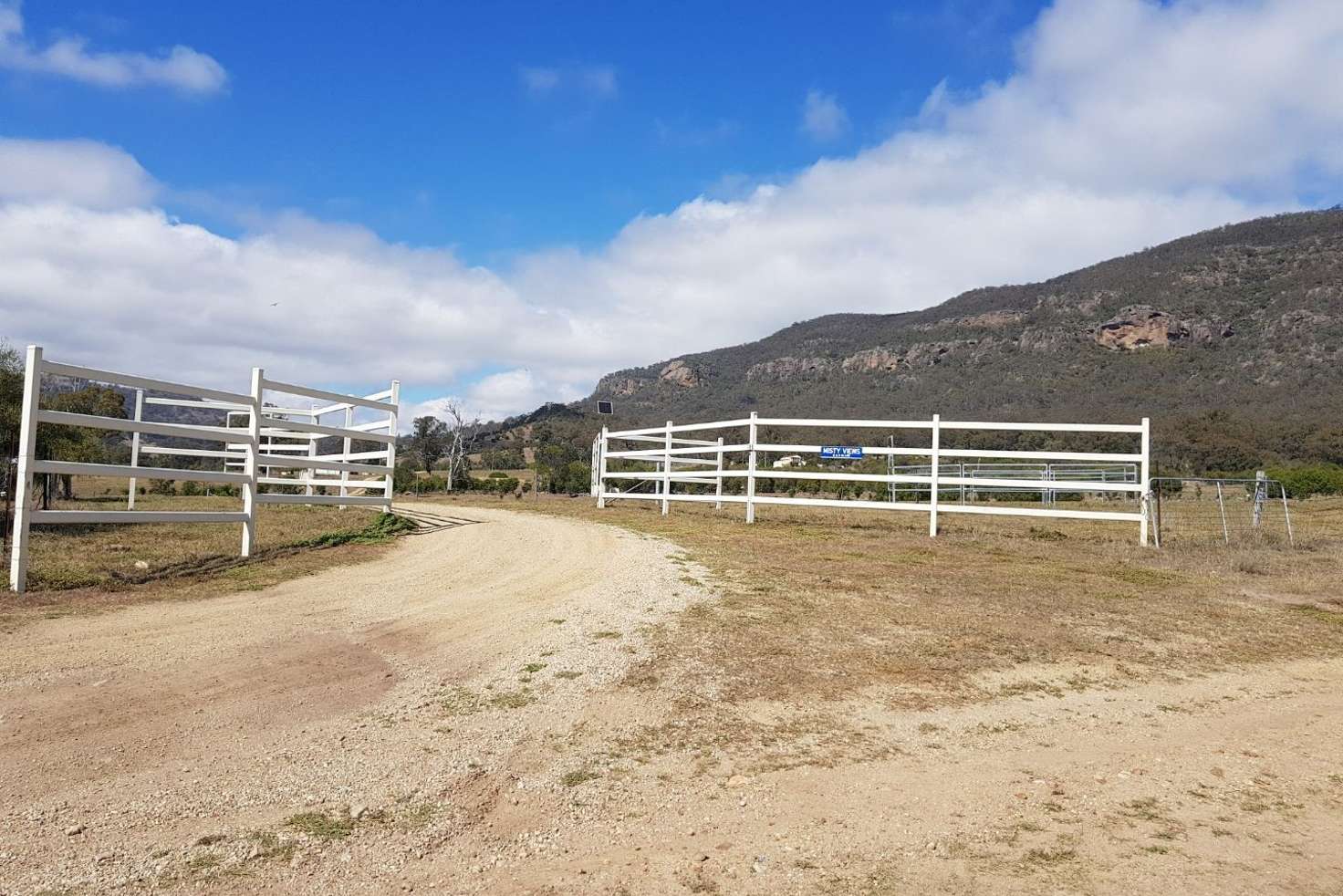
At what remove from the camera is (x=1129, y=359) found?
70500mm

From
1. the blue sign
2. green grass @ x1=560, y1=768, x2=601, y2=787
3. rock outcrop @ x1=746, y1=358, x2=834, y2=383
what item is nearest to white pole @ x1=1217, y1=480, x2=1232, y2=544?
the blue sign

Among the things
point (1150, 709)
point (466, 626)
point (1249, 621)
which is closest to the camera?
point (1150, 709)

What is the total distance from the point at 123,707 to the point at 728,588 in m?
5.25

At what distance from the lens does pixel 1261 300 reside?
73.0m

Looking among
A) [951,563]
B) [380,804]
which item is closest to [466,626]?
[380,804]

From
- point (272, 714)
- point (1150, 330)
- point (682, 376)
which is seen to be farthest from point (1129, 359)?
point (272, 714)

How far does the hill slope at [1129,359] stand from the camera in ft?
181

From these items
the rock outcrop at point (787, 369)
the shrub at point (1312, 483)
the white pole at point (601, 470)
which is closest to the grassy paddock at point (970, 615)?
the white pole at point (601, 470)

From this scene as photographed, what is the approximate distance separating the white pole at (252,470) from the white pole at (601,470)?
10336 mm

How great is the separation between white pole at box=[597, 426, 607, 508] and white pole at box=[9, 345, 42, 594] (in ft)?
42.4

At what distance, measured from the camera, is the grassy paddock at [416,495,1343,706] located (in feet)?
18.2

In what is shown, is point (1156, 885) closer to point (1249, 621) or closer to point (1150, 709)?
point (1150, 709)

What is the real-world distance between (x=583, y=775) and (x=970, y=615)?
4769mm

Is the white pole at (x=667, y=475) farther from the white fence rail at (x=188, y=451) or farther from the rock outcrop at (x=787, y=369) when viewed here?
the rock outcrop at (x=787, y=369)
